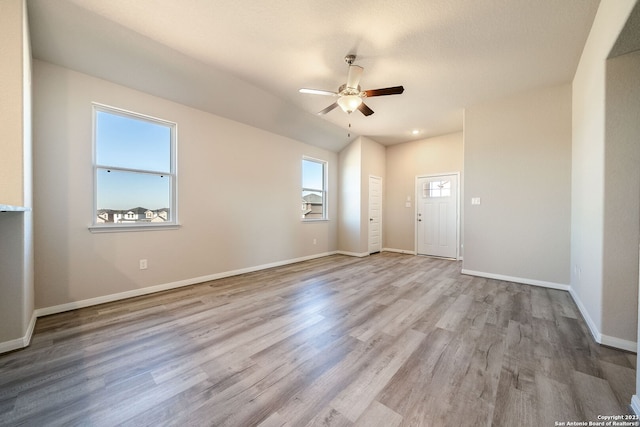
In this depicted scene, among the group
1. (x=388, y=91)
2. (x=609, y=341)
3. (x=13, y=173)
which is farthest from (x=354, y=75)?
(x=609, y=341)

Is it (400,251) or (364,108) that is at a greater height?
(364,108)

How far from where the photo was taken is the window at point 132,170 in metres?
3.02

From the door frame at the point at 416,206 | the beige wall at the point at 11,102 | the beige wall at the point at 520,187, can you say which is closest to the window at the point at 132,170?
the beige wall at the point at 11,102

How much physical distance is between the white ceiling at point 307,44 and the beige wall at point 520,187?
376mm

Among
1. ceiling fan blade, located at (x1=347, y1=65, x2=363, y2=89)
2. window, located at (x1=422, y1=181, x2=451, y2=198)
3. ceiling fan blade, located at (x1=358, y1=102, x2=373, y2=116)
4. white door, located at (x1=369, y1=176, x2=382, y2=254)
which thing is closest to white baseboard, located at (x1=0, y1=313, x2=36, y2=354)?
ceiling fan blade, located at (x1=347, y1=65, x2=363, y2=89)

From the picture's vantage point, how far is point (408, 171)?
648cm

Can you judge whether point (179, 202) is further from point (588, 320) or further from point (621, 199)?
point (588, 320)

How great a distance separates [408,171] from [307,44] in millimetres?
4580

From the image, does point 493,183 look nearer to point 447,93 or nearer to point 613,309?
point 447,93

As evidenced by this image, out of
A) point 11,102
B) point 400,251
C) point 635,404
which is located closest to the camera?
point 635,404

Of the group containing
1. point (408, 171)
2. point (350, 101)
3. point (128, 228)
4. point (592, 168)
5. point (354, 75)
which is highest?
point (354, 75)

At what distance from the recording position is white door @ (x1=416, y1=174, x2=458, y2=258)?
227 inches

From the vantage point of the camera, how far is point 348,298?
3131 mm

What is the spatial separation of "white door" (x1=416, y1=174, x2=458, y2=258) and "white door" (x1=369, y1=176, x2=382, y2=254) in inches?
38.3
